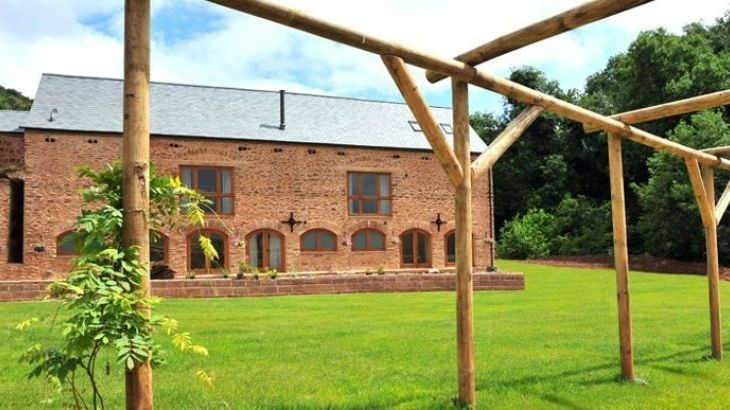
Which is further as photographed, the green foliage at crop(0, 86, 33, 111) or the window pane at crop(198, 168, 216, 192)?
the green foliage at crop(0, 86, 33, 111)

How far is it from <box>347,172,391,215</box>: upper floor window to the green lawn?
453 inches

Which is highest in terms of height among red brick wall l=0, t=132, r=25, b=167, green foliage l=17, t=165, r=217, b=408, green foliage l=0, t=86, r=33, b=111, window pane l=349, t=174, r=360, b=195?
green foliage l=0, t=86, r=33, b=111

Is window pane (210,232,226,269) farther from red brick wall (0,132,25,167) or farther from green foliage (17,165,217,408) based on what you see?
green foliage (17,165,217,408)

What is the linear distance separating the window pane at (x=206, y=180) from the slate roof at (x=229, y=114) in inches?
55.5

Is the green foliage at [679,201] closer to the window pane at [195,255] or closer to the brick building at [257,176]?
the brick building at [257,176]

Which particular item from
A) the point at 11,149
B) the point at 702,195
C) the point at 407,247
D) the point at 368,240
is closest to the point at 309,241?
the point at 368,240

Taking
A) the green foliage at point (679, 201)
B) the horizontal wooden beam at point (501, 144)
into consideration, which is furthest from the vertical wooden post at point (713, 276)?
the green foliage at point (679, 201)

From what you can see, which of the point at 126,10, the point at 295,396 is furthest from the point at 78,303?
the point at 295,396

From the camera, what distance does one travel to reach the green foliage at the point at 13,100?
49188 mm

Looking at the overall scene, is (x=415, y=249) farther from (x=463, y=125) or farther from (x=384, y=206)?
(x=463, y=125)

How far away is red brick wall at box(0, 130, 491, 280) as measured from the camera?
22531mm

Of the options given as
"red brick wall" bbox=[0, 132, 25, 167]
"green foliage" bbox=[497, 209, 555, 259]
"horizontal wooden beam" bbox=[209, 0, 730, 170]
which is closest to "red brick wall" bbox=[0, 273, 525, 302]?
"red brick wall" bbox=[0, 132, 25, 167]

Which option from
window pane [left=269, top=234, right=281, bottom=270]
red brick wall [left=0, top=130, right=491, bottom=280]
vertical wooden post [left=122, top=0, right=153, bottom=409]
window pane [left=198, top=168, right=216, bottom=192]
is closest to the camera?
vertical wooden post [left=122, top=0, right=153, bottom=409]

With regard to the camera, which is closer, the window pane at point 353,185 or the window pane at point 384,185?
the window pane at point 353,185
